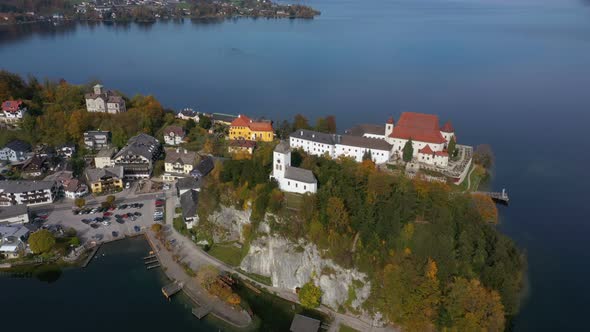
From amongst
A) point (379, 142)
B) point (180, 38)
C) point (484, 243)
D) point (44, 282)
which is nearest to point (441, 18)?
point (180, 38)

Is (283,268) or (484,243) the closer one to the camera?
(484,243)

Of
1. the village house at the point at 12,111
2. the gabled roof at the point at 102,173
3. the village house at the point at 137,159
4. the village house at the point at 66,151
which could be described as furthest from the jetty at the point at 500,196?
the village house at the point at 12,111

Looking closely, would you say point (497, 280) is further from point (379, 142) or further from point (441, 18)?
point (441, 18)

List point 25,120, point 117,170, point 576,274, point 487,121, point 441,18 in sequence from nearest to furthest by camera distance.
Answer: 1. point 576,274
2. point 117,170
3. point 25,120
4. point 487,121
5. point 441,18

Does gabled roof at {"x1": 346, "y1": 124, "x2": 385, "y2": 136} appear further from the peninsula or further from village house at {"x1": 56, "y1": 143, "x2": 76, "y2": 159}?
village house at {"x1": 56, "y1": 143, "x2": 76, "y2": 159}

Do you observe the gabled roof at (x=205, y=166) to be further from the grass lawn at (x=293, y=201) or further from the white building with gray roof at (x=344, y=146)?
the grass lawn at (x=293, y=201)

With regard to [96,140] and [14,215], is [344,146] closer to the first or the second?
[96,140]

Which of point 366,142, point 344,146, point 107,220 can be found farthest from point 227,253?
point 366,142
